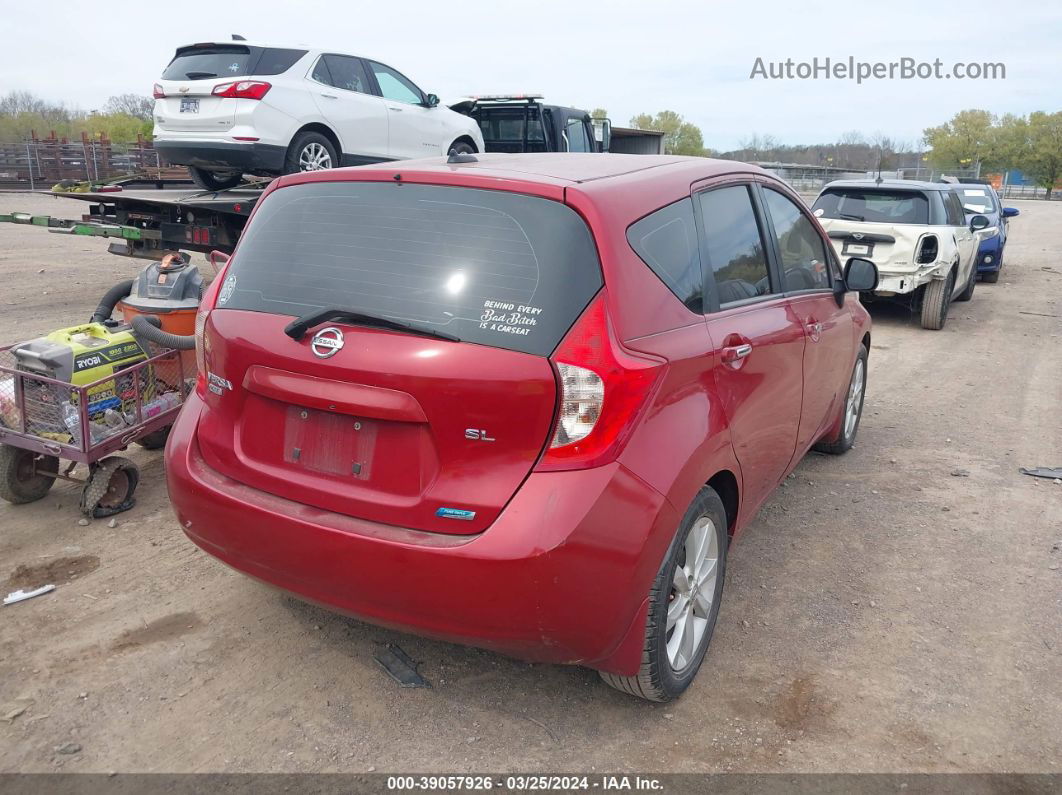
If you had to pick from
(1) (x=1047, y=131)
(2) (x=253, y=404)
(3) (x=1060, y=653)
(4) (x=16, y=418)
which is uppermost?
(1) (x=1047, y=131)

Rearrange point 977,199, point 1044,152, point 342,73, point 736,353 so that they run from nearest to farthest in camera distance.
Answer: point 736,353 < point 342,73 < point 977,199 < point 1044,152

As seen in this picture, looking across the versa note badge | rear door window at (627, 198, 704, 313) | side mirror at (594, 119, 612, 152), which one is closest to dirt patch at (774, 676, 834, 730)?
rear door window at (627, 198, 704, 313)

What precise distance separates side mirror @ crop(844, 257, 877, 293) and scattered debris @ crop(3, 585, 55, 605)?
420 cm

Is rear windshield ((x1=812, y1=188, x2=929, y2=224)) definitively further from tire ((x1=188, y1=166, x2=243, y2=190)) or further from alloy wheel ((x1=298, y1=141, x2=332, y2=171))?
tire ((x1=188, y1=166, x2=243, y2=190))

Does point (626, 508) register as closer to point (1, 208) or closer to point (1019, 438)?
point (1019, 438)

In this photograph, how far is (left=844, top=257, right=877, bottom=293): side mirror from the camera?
4673mm

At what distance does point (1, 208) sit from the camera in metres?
23.2

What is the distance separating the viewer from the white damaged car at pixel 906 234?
32.7ft

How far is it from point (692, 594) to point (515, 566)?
35.8 inches

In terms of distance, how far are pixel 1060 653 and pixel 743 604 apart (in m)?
1.21

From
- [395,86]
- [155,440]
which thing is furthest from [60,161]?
[155,440]

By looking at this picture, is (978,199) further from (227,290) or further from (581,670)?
(227,290)

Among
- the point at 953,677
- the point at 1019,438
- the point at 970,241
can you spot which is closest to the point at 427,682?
the point at 953,677

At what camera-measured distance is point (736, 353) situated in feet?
10.3
